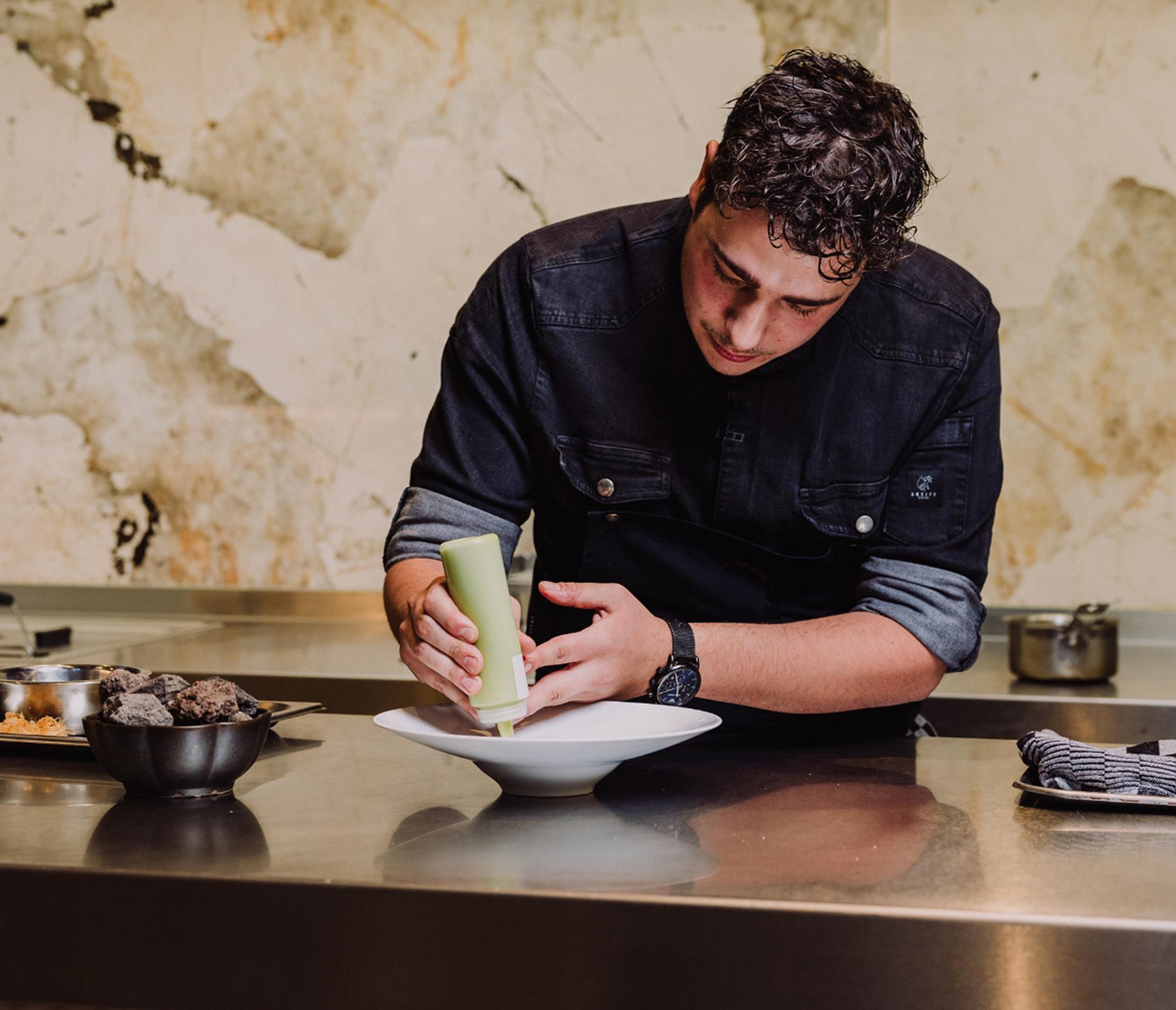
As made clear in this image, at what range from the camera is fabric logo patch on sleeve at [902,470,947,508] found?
1.61 metres

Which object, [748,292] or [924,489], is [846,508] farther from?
[748,292]

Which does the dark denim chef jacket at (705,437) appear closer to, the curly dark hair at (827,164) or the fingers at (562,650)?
the curly dark hair at (827,164)

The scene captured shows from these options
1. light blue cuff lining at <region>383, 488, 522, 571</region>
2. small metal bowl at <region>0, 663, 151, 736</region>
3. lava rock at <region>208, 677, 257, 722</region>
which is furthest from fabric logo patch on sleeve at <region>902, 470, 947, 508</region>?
small metal bowl at <region>0, 663, 151, 736</region>

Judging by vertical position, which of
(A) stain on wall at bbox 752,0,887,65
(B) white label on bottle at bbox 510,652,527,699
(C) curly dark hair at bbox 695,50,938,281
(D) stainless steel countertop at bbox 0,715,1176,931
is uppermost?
(A) stain on wall at bbox 752,0,887,65

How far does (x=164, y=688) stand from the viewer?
49.6 inches

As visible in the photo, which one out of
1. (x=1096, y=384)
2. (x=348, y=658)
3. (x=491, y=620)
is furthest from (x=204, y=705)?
(x=1096, y=384)

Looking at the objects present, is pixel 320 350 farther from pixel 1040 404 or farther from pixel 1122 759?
pixel 1122 759

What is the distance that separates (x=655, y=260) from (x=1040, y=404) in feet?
4.10

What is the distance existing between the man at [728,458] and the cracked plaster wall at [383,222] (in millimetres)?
1050

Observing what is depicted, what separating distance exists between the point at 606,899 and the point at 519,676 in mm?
319

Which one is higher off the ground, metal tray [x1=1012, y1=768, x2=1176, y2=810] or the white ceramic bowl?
the white ceramic bowl

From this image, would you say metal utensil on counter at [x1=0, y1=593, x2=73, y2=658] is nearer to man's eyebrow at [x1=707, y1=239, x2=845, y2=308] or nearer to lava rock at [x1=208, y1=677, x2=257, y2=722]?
lava rock at [x1=208, y1=677, x2=257, y2=722]

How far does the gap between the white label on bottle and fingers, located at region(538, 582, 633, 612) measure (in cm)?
8

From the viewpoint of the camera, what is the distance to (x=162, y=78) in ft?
9.73
